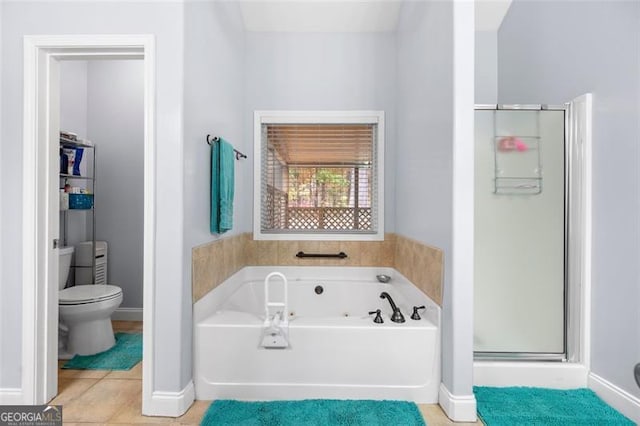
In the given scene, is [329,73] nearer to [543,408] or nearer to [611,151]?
[611,151]

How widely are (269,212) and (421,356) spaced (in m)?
1.77

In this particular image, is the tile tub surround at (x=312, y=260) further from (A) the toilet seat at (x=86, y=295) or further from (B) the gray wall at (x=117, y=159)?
Answer: (B) the gray wall at (x=117, y=159)

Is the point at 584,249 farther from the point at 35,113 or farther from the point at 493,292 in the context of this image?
the point at 35,113

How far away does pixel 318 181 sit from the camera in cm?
320

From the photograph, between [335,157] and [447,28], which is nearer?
[447,28]

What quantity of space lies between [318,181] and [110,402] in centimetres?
212

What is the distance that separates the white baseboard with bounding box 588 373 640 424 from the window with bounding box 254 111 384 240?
1.70m

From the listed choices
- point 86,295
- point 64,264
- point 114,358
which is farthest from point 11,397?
point 64,264

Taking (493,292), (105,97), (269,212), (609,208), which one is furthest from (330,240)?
(105,97)

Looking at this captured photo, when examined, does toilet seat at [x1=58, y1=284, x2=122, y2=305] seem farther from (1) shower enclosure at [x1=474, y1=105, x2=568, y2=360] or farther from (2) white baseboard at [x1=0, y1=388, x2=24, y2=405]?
(1) shower enclosure at [x1=474, y1=105, x2=568, y2=360]

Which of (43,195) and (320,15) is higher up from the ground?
(320,15)

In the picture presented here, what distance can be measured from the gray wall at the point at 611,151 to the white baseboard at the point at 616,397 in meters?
0.03

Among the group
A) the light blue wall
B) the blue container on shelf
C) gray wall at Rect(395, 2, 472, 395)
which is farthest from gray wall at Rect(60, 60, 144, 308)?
gray wall at Rect(395, 2, 472, 395)

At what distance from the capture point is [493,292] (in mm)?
2344
